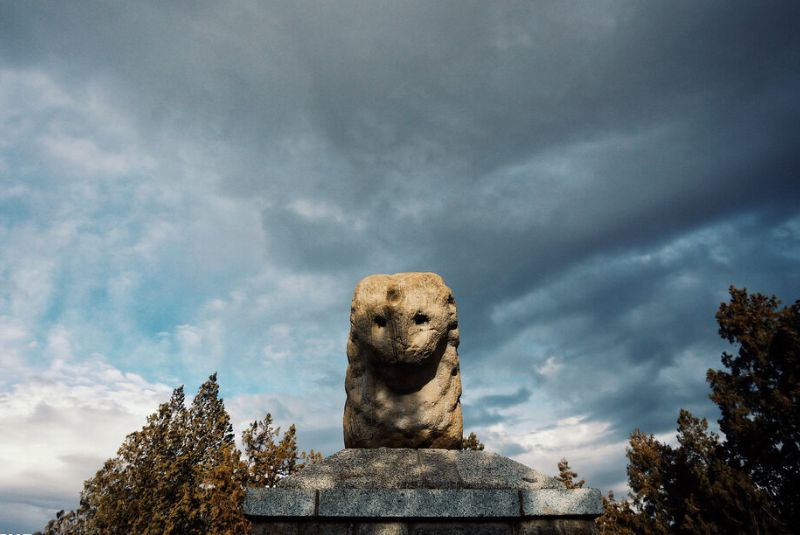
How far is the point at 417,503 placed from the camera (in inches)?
161

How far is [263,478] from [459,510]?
10.6m

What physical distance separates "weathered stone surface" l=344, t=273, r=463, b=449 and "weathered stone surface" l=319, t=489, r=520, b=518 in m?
0.85

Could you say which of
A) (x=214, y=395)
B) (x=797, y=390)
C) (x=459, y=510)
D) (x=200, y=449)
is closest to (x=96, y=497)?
(x=200, y=449)

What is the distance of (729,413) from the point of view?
14.4 m

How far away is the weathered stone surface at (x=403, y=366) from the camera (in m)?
4.88

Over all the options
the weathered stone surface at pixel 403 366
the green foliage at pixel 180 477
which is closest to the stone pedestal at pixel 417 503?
the weathered stone surface at pixel 403 366

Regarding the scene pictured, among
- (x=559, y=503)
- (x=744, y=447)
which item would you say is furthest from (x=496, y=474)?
(x=744, y=447)

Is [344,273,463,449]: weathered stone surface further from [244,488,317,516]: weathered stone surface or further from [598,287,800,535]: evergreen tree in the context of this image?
[598,287,800,535]: evergreen tree

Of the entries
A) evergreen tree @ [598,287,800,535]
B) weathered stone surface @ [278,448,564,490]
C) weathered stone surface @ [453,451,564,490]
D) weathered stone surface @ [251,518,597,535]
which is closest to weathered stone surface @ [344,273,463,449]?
weathered stone surface @ [278,448,564,490]

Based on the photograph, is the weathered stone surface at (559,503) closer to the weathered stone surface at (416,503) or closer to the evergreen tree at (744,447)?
the weathered stone surface at (416,503)

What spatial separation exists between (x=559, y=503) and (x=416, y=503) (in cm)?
126

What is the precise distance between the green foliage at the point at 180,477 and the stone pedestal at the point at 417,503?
8.60 metres

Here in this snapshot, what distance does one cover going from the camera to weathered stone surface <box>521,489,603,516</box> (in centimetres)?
420

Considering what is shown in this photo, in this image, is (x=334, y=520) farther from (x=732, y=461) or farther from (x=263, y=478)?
(x=732, y=461)
